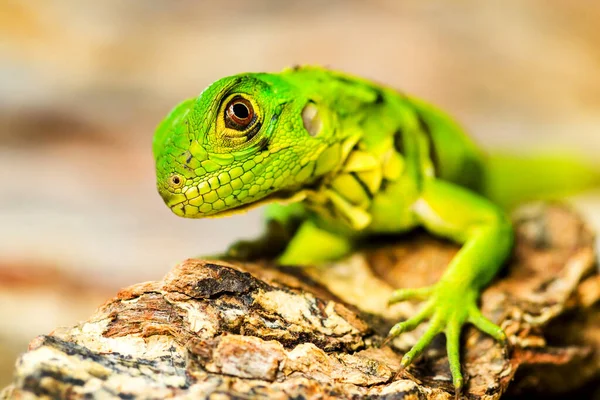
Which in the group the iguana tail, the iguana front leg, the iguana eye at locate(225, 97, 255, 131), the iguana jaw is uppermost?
the iguana eye at locate(225, 97, 255, 131)

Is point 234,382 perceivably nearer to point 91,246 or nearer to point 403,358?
point 403,358

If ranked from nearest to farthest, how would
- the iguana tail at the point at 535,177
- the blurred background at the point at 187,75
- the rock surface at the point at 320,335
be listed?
1. the rock surface at the point at 320,335
2. the iguana tail at the point at 535,177
3. the blurred background at the point at 187,75

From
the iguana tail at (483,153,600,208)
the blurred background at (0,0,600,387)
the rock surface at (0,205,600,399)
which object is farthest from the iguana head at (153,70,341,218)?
the blurred background at (0,0,600,387)

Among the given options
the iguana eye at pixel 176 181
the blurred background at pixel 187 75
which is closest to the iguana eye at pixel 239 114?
the iguana eye at pixel 176 181

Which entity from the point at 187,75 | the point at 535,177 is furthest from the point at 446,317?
the point at 187,75

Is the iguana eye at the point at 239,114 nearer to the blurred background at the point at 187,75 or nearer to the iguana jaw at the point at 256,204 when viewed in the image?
the iguana jaw at the point at 256,204

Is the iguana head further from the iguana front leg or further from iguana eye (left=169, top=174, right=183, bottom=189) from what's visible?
the iguana front leg

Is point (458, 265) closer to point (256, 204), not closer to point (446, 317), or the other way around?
point (446, 317)
